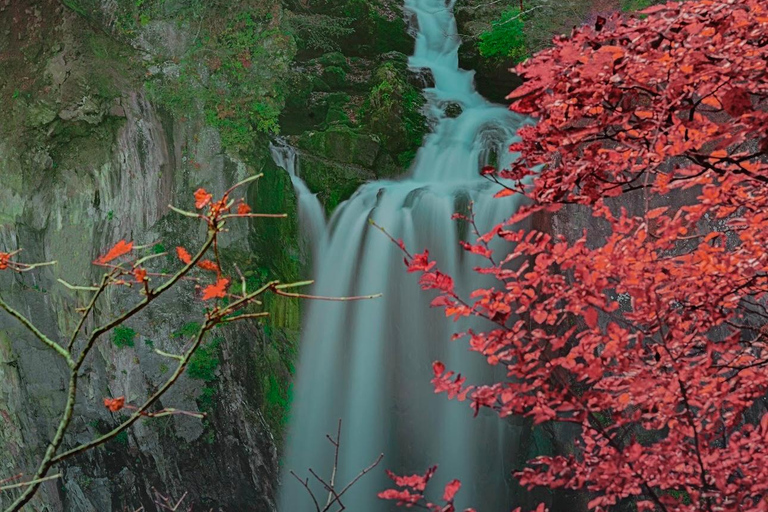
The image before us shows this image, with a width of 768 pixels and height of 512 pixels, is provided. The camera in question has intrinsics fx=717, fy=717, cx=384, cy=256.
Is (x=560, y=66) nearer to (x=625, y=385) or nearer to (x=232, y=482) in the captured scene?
(x=625, y=385)

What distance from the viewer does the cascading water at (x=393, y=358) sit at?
7.87m

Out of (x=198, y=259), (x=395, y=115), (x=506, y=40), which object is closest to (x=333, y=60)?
(x=395, y=115)

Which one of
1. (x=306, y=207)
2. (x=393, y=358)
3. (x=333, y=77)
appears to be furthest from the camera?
(x=333, y=77)

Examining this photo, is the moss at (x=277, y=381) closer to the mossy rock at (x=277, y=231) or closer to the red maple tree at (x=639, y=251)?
the mossy rock at (x=277, y=231)

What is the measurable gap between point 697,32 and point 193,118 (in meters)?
7.74

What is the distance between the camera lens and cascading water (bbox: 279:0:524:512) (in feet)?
25.8

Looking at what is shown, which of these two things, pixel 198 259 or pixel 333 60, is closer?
pixel 198 259

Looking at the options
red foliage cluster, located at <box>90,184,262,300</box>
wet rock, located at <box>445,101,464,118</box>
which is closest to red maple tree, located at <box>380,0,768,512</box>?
red foliage cluster, located at <box>90,184,262,300</box>

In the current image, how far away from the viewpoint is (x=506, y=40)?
9766 mm

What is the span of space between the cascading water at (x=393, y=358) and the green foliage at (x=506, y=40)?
164cm

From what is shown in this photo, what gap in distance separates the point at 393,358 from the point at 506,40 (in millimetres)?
4670

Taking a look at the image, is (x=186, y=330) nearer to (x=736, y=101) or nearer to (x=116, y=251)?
(x=116, y=251)

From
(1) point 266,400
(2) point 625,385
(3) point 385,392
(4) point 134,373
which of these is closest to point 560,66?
(2) point 625,385

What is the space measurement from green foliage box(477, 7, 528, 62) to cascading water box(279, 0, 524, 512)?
1.64m
